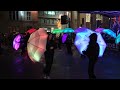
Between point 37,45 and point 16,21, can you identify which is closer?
point 37,45

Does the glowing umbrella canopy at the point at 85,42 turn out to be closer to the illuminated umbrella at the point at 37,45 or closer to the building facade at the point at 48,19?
the illuminated umbrella at the point at 37,45

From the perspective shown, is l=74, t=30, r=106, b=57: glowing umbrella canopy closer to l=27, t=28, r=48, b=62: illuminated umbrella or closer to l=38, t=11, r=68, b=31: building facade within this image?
l=27, t=28, r=48, b=62: illuminated umbrella

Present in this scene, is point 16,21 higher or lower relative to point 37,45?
lower

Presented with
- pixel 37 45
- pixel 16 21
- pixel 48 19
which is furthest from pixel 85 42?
pixel 48 19

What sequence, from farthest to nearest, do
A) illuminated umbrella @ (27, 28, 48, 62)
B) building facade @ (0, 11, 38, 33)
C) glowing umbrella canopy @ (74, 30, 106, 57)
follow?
1. building facade @ (0, 11, 38, 33)
2. glowing umbrella canopy @ (74, 30, 106, 57)
3. illuminated umbrella @ (27, 28, 48, 62)

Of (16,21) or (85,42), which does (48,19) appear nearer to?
(16,21)

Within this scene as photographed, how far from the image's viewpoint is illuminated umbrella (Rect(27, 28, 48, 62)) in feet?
43.7

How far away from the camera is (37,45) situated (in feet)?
44.4

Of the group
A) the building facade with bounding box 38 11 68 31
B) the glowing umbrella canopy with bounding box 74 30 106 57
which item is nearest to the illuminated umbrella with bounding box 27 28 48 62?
the glowing umbrella canopy with bounding box 74 30 106 57

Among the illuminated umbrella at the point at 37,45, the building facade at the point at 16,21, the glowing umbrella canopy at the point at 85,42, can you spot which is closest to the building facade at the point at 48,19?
the building facade at the point at 16,21

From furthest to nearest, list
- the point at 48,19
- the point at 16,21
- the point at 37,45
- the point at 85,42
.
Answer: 1. the point at 48,19
2. the point at 16,21
3. the point at 85,42
4. the point at 37,45

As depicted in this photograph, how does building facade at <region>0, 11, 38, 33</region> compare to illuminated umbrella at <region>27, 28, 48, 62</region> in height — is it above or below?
below
